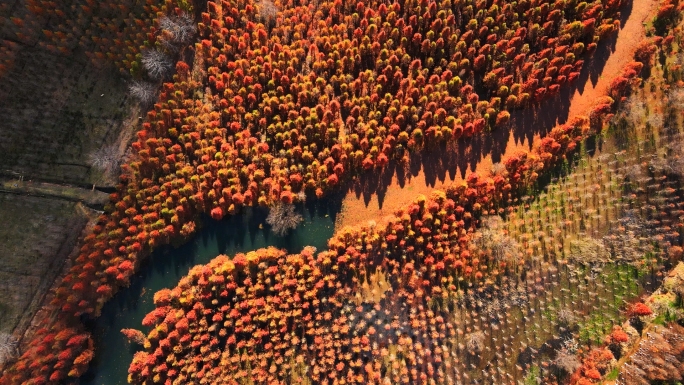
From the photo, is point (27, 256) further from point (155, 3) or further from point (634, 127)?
point (634, 127)

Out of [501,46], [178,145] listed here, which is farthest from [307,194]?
[501,46]

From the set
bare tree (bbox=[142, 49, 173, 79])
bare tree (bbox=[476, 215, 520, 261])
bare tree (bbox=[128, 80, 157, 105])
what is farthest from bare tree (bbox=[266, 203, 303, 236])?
bare tree (bbox=[142, 49, 173, 79])

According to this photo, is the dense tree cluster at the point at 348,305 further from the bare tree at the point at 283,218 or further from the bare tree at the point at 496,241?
the bare tree at the point at 283,218

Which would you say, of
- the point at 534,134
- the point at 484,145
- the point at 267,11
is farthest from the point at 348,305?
the point at 267,11

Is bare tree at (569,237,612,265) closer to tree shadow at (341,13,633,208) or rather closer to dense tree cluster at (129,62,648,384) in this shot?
dense tree cluster at (129,62,648,384)

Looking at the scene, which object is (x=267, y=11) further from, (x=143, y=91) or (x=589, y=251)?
(x=589, y=251)

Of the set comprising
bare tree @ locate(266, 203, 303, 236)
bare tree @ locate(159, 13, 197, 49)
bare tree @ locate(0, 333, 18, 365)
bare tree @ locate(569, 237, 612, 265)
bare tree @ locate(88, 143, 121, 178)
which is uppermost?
bare tree @ locate(159, 13, 197, 49)

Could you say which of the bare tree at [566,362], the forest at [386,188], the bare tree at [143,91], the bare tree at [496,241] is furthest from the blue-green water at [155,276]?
the bare tree at [566,362]

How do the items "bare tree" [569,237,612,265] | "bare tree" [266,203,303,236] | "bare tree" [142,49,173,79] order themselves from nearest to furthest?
"bare tree" [569,237,612,265]
"bare tree" [266,203,303,236]
"bare tree" [142,49,173,79]
